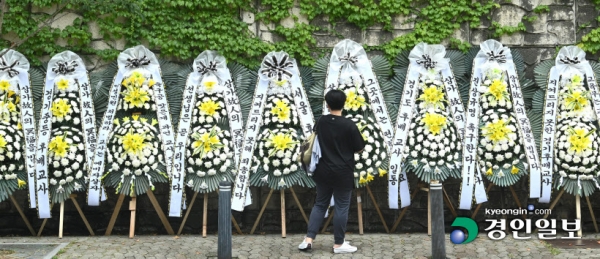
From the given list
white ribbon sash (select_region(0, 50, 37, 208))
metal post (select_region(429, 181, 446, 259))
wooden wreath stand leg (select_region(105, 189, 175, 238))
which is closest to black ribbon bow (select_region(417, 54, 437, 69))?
metal post (select_region(429, 181, 446, 259))

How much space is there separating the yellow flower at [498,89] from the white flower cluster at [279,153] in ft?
7.50

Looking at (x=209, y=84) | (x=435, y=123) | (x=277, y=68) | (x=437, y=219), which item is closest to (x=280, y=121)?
(x=277, y=68)

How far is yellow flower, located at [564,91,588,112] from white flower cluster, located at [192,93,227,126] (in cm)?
392

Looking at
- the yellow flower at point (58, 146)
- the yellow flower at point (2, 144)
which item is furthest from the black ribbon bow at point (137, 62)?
the yellow flower at point (2, 144)

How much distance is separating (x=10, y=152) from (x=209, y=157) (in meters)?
2.18

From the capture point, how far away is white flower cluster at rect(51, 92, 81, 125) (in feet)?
25.7

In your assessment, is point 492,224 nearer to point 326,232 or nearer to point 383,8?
point 326,232

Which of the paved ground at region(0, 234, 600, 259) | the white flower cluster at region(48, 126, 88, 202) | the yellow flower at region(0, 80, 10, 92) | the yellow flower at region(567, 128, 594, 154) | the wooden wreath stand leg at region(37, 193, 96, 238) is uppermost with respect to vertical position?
the yellow flower at region(0, 80, 10, 92)

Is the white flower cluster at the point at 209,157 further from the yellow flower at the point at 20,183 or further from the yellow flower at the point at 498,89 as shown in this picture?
the yellow flower at the point at 498,89

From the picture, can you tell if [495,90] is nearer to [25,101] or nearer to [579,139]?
[579,139]

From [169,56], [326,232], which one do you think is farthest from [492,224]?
[169,56]

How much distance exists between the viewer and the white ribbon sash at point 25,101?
775 centimetres

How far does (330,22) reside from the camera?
848cm

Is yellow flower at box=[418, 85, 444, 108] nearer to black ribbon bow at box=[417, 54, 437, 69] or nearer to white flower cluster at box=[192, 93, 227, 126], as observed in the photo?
black ribbon bow at box=[417, 54, 437, 69]
